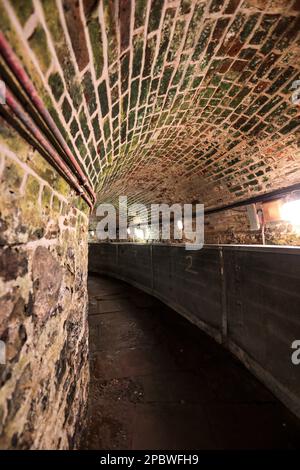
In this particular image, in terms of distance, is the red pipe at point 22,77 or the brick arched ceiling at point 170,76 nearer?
the red pipe at point 22,77

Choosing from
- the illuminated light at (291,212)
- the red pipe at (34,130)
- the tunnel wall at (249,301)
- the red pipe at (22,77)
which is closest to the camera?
the red pipe at (22,77)

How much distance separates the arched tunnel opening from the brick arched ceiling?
0.01m

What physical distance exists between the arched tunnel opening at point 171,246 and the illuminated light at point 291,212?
5 cm

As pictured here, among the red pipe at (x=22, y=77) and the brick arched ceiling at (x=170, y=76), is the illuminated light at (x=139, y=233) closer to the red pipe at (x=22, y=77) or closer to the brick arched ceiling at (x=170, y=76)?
the brick arched ceiling at (x=170, y=76)

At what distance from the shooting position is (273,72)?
2.73m

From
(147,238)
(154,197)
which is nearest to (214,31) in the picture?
(154,197)

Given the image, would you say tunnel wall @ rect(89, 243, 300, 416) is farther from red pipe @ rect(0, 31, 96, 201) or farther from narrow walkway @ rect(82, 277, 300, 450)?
red pipe @ rect(0, 31, 96, 201)

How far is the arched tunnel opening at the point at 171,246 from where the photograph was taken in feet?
3.52

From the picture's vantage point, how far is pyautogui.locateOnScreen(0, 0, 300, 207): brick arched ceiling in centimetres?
115

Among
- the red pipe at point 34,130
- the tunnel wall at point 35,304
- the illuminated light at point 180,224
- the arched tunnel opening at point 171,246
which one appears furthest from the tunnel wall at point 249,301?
the illuminated light at point 180,224

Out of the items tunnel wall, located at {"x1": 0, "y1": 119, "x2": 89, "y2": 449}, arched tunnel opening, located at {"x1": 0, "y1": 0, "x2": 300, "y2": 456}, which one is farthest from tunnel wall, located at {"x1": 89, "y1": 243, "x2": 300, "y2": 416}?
tunnel wall, located at {"x1": 0, "y1": 119, "x2": 89, "y2": 449}

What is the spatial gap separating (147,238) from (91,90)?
9.51 metres

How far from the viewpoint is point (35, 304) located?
1.26 metres

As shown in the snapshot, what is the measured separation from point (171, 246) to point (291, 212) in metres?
2.58
